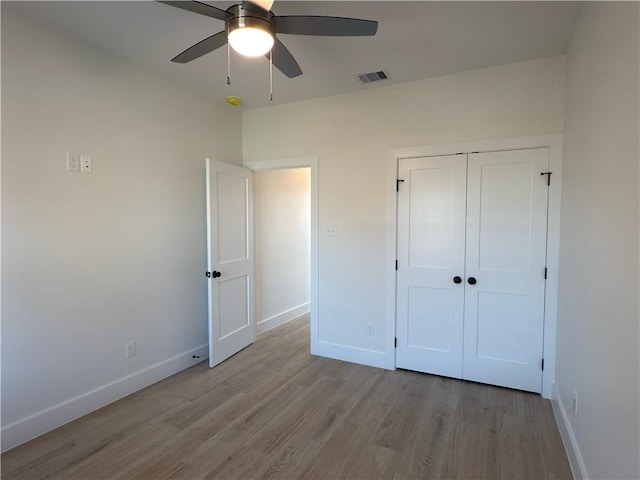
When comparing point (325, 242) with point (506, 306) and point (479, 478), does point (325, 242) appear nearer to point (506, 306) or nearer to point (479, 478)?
point (506, 306)

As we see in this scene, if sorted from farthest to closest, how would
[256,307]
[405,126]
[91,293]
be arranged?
[256,307]
[405,126]
[91,293]

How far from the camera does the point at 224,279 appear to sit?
3430 mm

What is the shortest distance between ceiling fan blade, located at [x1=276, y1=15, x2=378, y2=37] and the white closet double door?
1600mm

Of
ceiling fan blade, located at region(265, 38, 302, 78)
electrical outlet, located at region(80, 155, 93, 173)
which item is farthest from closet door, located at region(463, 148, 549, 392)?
electrical outlet, located at region(80, 155, 93, 173)

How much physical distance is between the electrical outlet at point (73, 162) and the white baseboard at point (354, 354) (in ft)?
8.51

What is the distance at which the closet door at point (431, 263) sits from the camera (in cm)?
298

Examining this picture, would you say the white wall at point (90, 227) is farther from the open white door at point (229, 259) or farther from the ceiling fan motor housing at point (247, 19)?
the ceiling fan motor housing at point (247, 19)

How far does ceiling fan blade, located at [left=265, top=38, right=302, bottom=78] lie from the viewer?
1908mm

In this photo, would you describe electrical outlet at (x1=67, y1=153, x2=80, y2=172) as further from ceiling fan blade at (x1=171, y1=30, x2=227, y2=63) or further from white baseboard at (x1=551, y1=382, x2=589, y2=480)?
white baseboard at (x1=551, y1=382, x2=589, y2=480)

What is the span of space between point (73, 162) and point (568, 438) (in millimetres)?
3626

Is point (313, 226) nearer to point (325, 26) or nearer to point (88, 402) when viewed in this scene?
point (325, 26)

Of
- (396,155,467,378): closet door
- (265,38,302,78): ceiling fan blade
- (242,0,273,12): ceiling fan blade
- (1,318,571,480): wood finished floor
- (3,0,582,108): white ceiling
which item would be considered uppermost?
(3,0,582,108): white ceiling

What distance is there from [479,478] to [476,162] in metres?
2.21

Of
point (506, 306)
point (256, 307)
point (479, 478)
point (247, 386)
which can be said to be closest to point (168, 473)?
point (247, 386)
